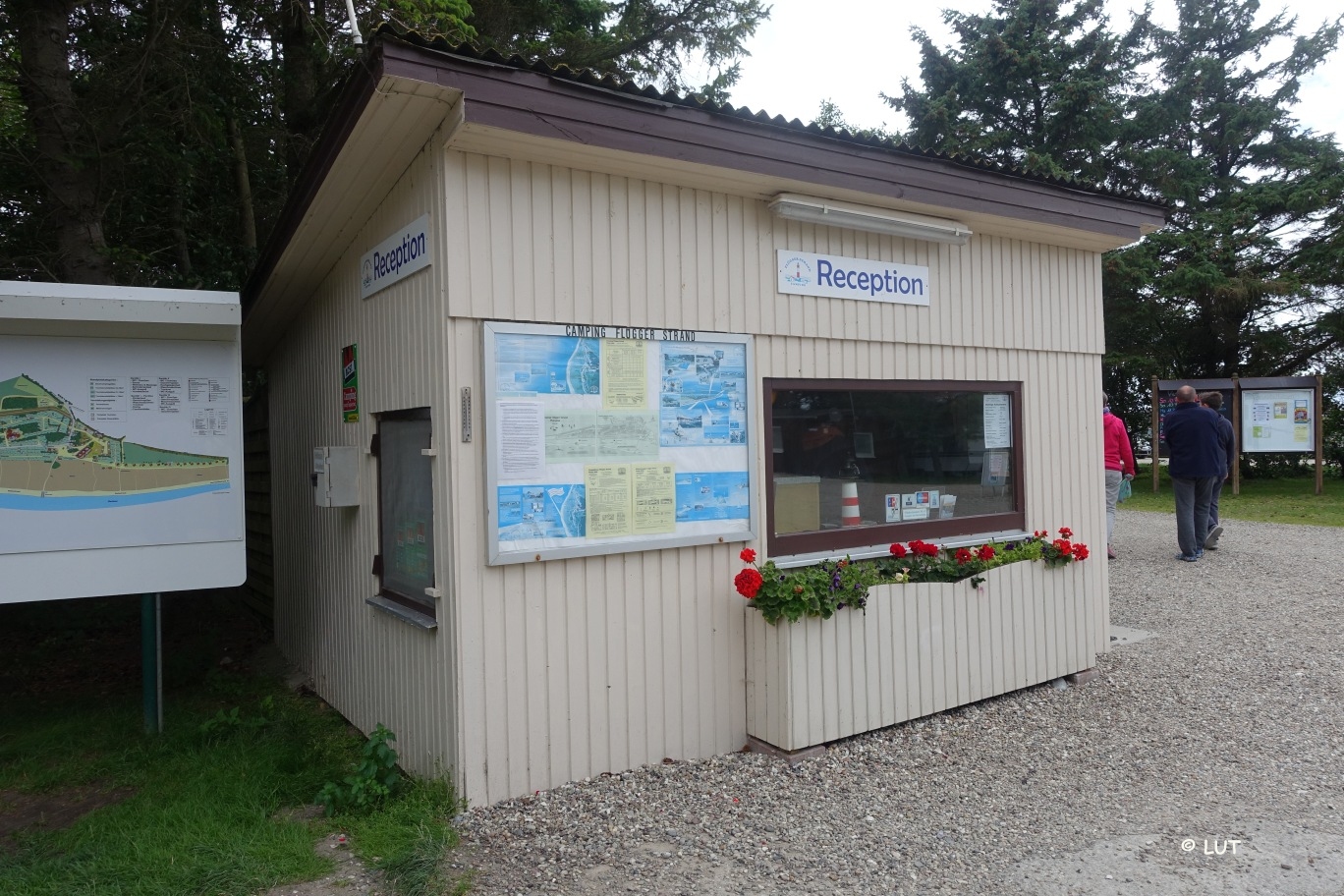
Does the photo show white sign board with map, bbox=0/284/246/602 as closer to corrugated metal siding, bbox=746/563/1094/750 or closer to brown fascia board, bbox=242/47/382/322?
brown fascia board, bbox=242/47/382/322

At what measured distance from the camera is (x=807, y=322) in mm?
5094

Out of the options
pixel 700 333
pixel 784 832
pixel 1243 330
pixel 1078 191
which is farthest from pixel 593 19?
pixel 1243 330

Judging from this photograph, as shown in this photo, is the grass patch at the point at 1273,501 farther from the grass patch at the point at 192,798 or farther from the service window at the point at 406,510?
the grass patch at the point at 192,798

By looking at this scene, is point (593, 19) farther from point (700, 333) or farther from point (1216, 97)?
point (1216, 97)

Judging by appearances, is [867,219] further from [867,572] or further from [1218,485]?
[1218,485]

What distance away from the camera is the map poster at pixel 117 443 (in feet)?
→ 16.3

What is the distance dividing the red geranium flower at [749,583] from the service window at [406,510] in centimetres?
153

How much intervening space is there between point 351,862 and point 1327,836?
3993 mm

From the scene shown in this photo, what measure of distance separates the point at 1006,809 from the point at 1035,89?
22.6 m

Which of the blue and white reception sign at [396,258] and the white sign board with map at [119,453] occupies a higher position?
the blue and white reception sign at [396,258]

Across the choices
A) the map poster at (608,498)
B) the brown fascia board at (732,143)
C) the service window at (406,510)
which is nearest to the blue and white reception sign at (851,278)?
the brown fascia board at (732,143)

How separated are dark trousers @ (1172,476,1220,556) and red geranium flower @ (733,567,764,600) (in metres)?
7.74

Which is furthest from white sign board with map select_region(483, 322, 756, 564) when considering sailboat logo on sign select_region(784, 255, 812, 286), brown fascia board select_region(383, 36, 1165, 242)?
brown fascia board select_region(383, 36, 1165, 242)

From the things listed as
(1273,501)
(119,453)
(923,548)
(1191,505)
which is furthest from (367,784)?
(1273,501)
